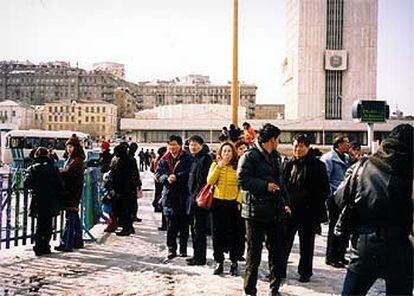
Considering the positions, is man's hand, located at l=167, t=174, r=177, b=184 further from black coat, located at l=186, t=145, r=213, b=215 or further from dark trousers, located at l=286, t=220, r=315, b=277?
dark trousers, located at l=286, t=220, r=315, b=277

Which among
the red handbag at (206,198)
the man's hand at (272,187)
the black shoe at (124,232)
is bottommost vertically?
the black shoe at (124,232)

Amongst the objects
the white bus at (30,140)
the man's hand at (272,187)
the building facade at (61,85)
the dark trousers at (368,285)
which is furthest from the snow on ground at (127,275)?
the building facade at (61,85)

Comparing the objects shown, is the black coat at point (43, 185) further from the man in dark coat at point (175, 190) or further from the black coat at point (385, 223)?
the black coat at point (385, 223)

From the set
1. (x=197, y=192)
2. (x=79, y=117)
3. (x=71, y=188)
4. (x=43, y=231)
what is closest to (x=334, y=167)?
(x=197, y=192)

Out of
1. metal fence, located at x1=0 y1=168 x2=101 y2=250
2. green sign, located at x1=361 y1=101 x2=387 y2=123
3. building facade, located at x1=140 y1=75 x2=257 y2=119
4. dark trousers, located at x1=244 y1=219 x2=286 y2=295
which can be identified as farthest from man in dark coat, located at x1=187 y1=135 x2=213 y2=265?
building facade, located at x1=140 y1=75 x2=257 y2=119

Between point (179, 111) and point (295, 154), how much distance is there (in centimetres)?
9383

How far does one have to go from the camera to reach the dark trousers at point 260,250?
562cm

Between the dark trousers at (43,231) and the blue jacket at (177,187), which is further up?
the blue jacket at (177,187)

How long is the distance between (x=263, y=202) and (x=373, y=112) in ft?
24.7

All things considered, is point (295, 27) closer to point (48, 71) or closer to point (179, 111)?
point (179, 111)

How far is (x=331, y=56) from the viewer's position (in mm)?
85438

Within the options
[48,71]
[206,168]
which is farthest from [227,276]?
[48,71]

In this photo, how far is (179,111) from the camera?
100062mm

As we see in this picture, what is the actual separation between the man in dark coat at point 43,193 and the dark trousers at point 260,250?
10.8 ft
